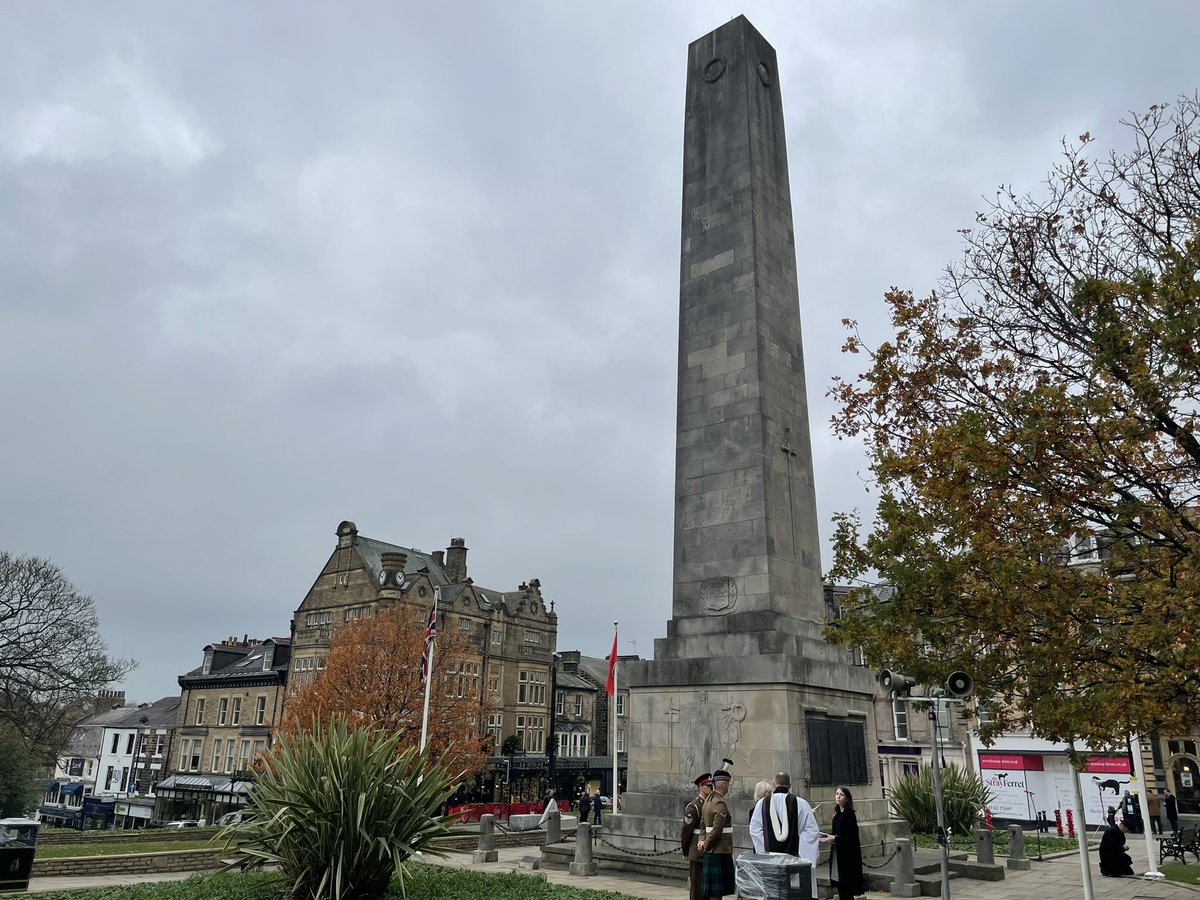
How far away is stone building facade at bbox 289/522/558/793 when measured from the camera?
53.6 metres

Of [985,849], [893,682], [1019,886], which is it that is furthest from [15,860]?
[985,849]

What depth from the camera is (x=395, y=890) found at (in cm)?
1153

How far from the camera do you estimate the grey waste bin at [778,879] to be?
8.95 metres

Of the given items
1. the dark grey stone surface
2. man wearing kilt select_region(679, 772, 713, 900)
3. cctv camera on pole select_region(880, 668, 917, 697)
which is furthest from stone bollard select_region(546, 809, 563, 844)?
cctv camera on pole select_region(880, 668, 917, 697)

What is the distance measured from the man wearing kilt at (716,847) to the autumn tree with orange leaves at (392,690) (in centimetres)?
2921

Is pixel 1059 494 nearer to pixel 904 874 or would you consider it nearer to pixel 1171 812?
pixel 904 874

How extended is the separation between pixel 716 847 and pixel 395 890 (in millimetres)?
4537

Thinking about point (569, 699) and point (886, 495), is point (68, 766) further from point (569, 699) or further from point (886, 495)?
point (886, 495)

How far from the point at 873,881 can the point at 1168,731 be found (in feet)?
19.4

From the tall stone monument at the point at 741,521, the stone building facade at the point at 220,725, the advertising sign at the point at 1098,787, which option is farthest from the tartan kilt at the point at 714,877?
the stone building facade at the point at 220,725

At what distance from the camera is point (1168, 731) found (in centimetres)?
1052

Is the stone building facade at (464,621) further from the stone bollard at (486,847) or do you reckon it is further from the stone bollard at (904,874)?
the stone bollard at (904,874)

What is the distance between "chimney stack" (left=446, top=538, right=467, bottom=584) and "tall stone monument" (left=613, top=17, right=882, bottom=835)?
143ft

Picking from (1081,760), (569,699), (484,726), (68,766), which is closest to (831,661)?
(1081,760)
